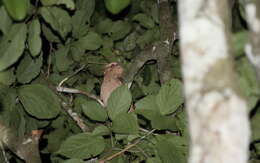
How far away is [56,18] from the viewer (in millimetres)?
1424

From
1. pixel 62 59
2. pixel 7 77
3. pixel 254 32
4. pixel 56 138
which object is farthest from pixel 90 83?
pixel 254 32

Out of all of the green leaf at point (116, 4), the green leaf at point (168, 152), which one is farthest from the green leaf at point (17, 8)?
the green leaf at point (168, 152)

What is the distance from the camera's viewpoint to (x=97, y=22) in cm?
216

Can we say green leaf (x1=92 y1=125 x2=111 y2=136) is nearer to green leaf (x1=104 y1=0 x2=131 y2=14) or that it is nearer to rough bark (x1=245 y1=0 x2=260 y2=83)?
green leaf (x1=104 y1=0 x2=131 y2=14)

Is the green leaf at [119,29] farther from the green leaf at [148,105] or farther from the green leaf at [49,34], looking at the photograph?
the green leaf at [148,105]

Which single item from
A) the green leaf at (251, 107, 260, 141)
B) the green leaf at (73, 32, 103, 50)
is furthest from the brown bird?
the green leaf at (251, 107, 260, 141)

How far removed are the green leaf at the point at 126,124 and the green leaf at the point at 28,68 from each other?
0.42m

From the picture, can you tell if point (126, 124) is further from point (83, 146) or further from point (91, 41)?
point (91, 41)

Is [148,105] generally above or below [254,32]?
below

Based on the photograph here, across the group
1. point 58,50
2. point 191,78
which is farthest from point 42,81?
point 191,78

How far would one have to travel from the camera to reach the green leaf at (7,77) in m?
1.55

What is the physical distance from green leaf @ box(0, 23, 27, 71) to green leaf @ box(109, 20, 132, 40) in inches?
32.4

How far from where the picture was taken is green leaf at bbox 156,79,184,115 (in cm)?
138

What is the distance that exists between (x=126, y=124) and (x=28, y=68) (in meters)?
0.49
